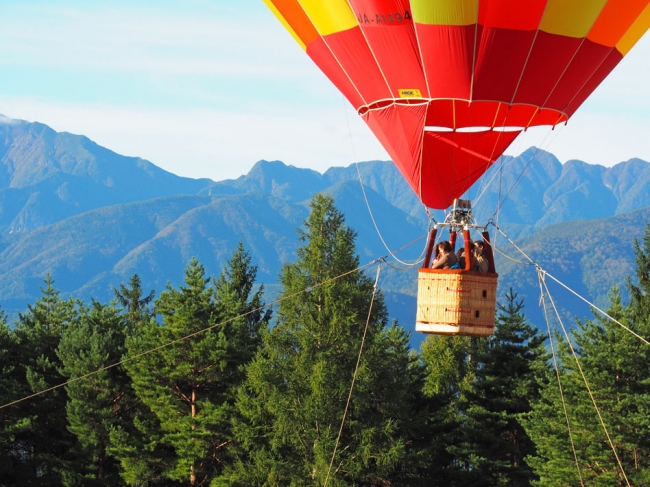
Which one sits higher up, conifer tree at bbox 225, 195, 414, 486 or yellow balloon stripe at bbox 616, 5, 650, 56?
yellow balloon stripe at bbox 616, 5, 650, 56

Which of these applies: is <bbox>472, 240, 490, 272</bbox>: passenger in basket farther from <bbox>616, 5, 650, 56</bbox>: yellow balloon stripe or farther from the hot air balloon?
<bbox>616, 5, 650, 56</bbox>: yellow balloon stripe

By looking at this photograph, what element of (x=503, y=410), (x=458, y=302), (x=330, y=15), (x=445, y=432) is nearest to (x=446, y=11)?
(x=330, y=15)

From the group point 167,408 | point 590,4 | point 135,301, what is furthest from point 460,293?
point 135,301

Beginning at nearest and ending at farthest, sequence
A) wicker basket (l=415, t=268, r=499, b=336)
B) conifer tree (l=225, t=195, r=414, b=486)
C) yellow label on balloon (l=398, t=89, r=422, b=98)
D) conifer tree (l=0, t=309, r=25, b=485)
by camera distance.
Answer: wicker basket (l=415, t=268, r=499, b=336), yellow label on balloon (l=398, t=89, r=422, b=98), conifer tree (l=225, t=195, r=414, b=486), conifer tree (l=0, t=309, r=25, b=485)

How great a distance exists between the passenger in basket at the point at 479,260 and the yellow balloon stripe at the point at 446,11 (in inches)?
122

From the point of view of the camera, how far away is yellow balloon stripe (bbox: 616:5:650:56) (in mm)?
18156

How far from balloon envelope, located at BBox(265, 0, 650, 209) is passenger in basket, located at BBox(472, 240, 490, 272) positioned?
1.81 metres

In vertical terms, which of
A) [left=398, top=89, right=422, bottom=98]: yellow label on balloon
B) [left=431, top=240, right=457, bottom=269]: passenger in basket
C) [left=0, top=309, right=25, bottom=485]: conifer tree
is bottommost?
[left=0, top=309, right=25, bottom=485]: conifer tree

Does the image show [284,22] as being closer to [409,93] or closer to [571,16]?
[409,93]

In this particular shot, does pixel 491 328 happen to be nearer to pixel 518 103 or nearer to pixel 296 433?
pixel 518 103

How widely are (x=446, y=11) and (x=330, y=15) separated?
227 cm

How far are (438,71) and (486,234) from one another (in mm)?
2433

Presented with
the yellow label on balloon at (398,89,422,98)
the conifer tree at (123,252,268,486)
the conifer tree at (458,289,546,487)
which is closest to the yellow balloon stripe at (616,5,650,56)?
Result: the yellow label on balloon at (398,89,422,98)

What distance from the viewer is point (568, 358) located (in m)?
34.2
